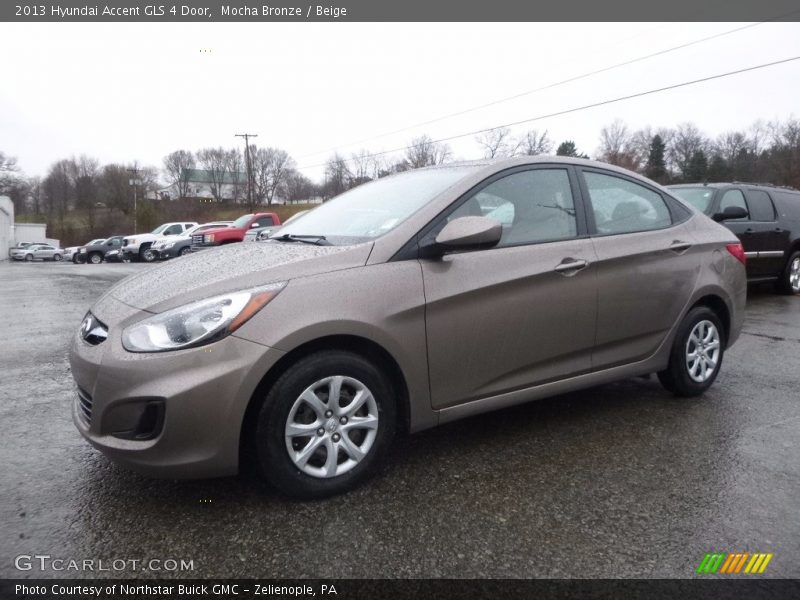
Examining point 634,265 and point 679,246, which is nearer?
→ point 634,265

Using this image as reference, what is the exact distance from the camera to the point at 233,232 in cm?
1970

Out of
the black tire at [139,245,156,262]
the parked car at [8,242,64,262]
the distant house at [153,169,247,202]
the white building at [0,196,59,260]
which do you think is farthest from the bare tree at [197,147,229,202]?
the black tire at [139,245,156,262]

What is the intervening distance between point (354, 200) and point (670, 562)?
267cm

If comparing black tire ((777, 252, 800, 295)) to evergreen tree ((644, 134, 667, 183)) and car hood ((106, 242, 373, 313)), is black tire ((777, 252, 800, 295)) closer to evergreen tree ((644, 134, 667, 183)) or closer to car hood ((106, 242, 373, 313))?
car hood ((106, 242, 373, 313))

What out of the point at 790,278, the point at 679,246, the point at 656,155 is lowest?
the point at 790,278

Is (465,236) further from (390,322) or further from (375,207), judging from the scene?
(375,207)

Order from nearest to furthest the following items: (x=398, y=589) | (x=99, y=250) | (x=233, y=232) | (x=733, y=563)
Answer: (x=398, y=589) < (x=733, y=563) < (x=233, y=232) < (x=99, y=250)

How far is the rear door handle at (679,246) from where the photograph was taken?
12.4ft

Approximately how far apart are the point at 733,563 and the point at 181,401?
86.8 inches

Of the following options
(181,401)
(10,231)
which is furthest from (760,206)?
(10,231)

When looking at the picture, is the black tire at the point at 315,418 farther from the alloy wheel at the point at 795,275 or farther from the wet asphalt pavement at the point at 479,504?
the alloy wheel at the point at 795,275

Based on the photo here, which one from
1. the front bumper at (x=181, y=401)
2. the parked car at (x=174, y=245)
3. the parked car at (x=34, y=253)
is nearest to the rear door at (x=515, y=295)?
the front bumper at (x=181, y=401)

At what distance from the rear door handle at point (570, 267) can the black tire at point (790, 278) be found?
811 centimetres

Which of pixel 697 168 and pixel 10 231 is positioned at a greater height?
pixel 697 168
